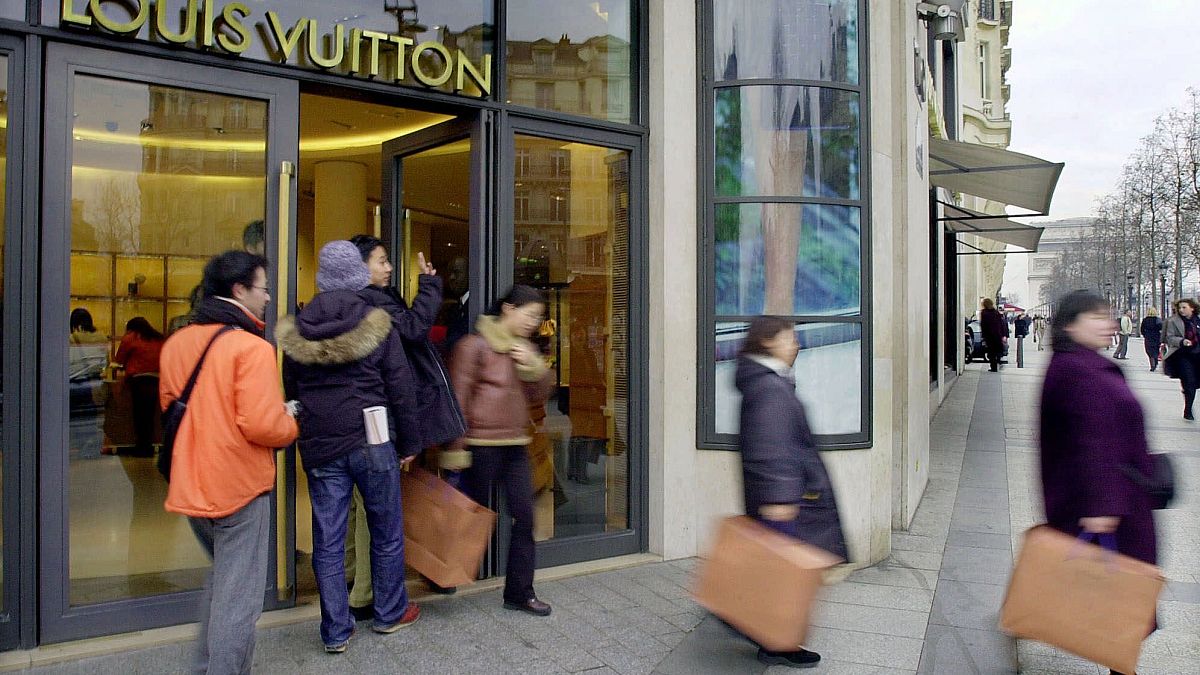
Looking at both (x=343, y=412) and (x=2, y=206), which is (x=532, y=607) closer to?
(x=343, y=412)

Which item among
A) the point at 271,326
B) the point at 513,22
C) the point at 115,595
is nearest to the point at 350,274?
the point at 271,326

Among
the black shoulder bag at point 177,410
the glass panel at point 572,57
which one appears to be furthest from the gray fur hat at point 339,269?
the glass panel at point 572,57

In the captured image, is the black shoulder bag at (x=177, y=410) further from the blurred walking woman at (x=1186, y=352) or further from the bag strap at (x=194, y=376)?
the blurred walking woman at (x=1186, y=352)

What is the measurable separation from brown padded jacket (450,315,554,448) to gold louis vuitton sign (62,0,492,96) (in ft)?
5.20

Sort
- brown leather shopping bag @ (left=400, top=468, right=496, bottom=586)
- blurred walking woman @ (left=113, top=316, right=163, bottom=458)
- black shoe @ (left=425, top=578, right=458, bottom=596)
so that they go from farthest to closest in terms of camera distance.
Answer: black shoe @ (left=425, top=578, right=458, bottom=596) → brown leather shopping bag @ (left=400, top=468, right=496, bottom=586) → blurred walking woman @ (left=113, top=316, right=163, bottom=458)

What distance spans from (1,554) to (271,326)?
1.57 meters

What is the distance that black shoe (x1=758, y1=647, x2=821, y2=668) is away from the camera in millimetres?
4285

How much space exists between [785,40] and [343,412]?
3.85m

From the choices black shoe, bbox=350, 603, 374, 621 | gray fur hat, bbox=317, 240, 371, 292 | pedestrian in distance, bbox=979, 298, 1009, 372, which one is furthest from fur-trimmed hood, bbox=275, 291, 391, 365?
pedestrian in distance, bbox=979, 298, 1009, 372

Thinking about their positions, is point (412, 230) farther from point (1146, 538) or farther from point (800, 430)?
point (1146, 538)

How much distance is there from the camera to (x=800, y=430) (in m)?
4.00

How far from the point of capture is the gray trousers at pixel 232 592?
3.52m

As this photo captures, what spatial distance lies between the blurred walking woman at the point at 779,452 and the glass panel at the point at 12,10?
358 centimetres

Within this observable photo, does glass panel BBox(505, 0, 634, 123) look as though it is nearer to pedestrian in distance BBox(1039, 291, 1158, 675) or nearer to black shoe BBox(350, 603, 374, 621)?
black shoe BBox(350, 603, 374, 621)
